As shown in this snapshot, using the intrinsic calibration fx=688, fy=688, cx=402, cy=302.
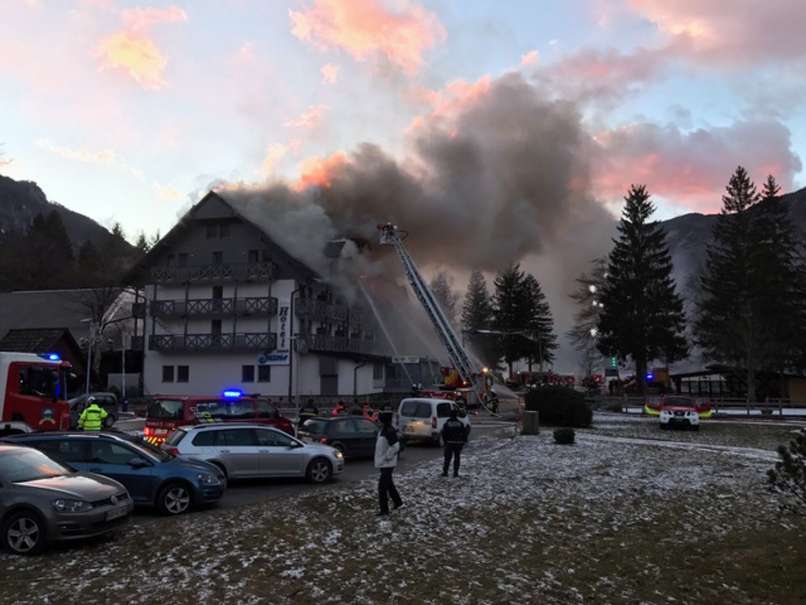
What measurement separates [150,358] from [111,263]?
40954 millimetres

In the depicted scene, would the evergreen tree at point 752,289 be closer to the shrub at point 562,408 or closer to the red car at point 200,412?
the shrub at point 562,408

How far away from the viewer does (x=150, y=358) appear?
53.2m

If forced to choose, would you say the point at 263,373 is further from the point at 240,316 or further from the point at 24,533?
the point at 24,533

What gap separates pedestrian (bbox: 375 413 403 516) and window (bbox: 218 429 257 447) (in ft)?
15.9

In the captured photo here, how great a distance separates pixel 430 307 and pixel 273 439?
90.7ft

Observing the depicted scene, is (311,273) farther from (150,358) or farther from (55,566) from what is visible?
(55,566)

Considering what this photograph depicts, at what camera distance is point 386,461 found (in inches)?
475

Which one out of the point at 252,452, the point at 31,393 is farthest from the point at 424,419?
the point at 31,393

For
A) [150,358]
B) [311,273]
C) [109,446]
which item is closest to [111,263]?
[150,358]

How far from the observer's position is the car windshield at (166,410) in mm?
20469

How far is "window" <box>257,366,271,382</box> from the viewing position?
163ft

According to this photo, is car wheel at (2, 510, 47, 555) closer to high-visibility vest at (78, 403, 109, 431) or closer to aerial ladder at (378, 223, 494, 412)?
high-visibility vest at (78, 403, 109, 431)

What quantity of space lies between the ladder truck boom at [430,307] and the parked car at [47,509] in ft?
110

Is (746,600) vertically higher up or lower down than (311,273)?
lower down
